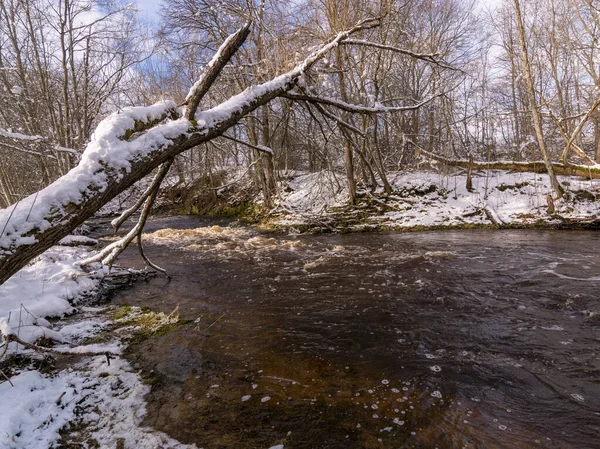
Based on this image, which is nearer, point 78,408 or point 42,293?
point 78,408

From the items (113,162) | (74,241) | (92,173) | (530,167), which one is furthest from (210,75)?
(530,167)

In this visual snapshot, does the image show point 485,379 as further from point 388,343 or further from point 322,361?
point 322,361

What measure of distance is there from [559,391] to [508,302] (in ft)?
6.70

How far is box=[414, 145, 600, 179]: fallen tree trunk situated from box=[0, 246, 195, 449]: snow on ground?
13.4 meters

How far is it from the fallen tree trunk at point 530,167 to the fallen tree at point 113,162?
37.5ft

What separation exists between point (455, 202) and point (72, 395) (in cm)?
1283

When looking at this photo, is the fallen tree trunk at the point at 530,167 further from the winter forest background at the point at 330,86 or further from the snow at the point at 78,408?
the snow at the point at 78,408

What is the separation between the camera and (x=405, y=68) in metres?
17.6

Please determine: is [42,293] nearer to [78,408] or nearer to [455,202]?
[78,408]

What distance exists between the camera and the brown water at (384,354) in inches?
95.7

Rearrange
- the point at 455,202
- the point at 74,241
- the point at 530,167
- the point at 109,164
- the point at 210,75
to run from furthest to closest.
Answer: the point at 455,202 < the point at 530,167 < the point at 74,241 < the point at 210,75 < the point at 109,164

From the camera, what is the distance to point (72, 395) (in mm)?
2932

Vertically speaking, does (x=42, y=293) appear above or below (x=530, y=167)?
below

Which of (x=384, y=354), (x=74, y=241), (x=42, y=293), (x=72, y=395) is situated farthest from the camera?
(x=74, y=241)
